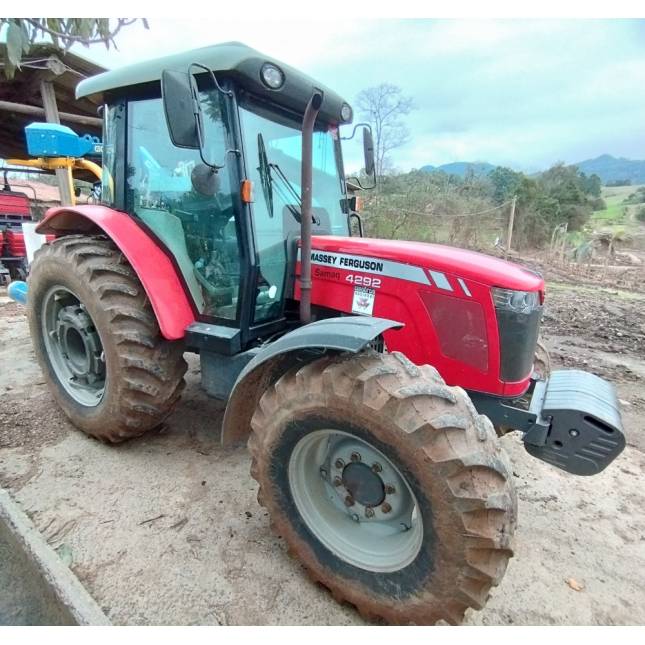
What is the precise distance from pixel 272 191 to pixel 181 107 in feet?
2.07

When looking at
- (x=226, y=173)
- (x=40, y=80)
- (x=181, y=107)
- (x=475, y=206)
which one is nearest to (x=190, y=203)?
(x=226, y=173)

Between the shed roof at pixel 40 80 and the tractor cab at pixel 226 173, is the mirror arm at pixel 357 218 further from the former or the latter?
the shed roof at pixel 40 80

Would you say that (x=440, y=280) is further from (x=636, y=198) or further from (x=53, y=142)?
(x=636, y=198)

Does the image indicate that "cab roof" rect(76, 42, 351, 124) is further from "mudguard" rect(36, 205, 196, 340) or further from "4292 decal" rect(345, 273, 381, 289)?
"4292 decal" rect(345, 273, 381, 289)

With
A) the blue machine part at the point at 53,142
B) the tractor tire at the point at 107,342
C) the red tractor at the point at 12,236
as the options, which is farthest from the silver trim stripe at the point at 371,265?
the red tractor at the point at 12,236

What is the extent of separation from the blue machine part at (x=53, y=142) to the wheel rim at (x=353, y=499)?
401 cm

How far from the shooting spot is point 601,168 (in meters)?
36.1

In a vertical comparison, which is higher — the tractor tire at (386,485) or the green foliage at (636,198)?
the green foliage at (636,198)

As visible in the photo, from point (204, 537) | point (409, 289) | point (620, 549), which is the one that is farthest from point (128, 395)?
point (620, 549)

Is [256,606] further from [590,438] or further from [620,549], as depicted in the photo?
[620,549]

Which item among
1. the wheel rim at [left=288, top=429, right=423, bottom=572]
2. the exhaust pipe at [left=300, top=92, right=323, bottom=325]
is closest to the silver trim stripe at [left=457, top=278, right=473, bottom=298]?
the exhaust pipe at [left=300, top=92, right=323, bottom=325]

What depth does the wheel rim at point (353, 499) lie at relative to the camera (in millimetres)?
1725

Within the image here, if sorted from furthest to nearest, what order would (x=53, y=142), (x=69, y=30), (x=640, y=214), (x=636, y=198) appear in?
(x=636, y=198)
(x=640, y=214)
(x=53, y=142)
(x=69, y=30)

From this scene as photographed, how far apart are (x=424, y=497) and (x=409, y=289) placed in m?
0.99
